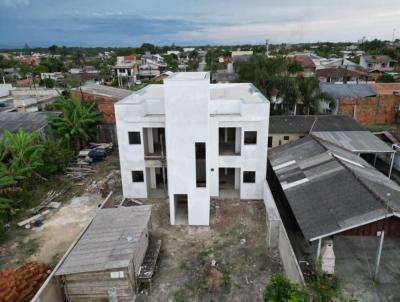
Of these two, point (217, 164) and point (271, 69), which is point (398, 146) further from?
point (271, 69)

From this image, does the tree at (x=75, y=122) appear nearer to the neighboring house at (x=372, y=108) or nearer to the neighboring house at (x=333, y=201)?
the neighboring house at (x=333, y=201)

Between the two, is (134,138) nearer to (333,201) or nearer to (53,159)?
(53,159)

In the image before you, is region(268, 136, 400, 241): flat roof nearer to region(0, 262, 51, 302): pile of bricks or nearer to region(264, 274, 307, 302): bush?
region(264, 274, 307, 302): bush

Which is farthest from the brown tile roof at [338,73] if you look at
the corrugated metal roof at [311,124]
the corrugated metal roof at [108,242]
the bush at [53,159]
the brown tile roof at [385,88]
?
the corrugated metal roof at [108,242]

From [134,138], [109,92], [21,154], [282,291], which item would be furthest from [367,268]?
[109,92]

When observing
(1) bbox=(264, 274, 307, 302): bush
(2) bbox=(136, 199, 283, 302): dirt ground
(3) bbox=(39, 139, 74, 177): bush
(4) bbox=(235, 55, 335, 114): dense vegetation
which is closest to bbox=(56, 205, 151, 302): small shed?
(2) bbox=(136, 199, 283, 302): dirt ground
